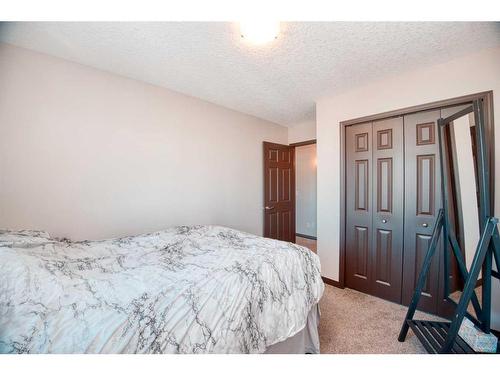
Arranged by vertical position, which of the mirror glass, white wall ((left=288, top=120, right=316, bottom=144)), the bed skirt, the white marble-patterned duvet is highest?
white wall ((left=288, top=120, right=316, bottom=144))

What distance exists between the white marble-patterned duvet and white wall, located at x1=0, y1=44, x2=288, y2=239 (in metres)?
0.45

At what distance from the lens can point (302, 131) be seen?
3713 millimetres

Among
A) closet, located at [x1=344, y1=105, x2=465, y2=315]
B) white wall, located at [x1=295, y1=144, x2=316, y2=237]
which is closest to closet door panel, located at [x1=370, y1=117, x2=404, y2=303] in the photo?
closet, located at [x1=344, y1=105, x2=465, y2=315]

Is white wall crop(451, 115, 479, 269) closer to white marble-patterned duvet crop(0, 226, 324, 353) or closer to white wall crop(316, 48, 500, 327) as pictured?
white wall crop(316, 48, 500, 327)

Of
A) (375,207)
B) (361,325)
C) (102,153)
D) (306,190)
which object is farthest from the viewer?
(306,190)

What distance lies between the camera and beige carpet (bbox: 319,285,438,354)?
158 cm

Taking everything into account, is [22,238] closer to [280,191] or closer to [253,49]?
[253,49]

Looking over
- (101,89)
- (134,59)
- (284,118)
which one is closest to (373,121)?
(284,118)

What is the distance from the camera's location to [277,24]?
1.39m

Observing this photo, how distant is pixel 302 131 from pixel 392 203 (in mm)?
1973

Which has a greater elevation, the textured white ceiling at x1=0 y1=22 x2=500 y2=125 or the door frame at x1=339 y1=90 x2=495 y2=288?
the textured white ceiling at x1=0 y1=22 x2=500 y2=125

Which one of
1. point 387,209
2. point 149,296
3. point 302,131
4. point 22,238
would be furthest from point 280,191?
point 22,238

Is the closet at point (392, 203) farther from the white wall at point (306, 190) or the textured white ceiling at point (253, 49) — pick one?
the white wall at point (306, 190)

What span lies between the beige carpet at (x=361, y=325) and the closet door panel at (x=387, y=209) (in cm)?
23
